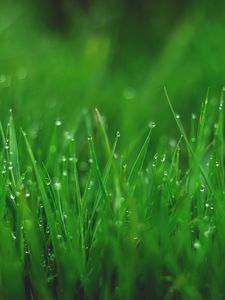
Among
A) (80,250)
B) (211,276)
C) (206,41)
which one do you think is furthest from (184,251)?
(206,41)

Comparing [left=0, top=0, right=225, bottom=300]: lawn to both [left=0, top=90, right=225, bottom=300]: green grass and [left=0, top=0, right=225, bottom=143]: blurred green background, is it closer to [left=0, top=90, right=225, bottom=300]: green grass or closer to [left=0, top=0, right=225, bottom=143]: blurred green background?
[left=0, top=90, right=225, bottom=300]: green grass

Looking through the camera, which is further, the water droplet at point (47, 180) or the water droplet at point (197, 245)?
the water droplet at point (47, 180)

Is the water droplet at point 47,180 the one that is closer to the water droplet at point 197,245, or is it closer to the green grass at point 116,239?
the green grass at point 116,239

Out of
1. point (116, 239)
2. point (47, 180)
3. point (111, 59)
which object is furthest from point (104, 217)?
→ point (111, 59)

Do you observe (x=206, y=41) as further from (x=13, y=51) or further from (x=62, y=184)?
(x=62, y=184)

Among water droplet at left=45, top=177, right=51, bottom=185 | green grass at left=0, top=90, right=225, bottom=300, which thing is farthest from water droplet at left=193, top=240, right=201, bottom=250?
water droplet at left=45, top=177, right=51, bottom=185

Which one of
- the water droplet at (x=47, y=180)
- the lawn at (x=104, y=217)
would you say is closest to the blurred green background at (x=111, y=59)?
the lawn at (x=104, y=217)

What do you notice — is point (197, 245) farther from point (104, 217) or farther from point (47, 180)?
point (47, 180)

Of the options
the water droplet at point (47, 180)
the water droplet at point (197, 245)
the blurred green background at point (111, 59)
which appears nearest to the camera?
the water droplet at point (197, 245)
